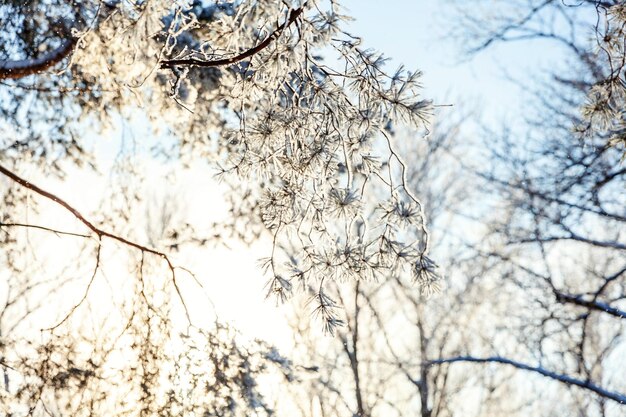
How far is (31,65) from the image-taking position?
4.00 metres

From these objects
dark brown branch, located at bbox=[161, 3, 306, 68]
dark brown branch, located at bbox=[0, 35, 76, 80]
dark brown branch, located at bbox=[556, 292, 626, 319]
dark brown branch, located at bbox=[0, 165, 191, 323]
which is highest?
dark brown branch, located at bbox=[0, 35, 76, 80]

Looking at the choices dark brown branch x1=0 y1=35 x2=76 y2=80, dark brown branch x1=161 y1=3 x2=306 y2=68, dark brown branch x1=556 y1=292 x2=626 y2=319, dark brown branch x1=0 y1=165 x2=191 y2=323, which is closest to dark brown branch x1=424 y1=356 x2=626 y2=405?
dark brown branch x1=556 y1=292 x2=626 y2=319

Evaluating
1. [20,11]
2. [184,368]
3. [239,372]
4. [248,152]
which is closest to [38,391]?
[184,368]

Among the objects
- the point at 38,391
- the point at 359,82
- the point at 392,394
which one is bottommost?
the point at 38,391

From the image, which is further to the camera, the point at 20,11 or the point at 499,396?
the point at 499,396

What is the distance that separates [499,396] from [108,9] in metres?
10.1

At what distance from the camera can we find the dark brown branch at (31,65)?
3.94m

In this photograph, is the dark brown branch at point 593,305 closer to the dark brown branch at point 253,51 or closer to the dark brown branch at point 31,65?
the dark brown branch at point 253,51

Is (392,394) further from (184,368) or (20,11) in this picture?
(20,11)

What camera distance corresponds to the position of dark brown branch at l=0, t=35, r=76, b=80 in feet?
12.9

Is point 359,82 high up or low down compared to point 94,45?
down

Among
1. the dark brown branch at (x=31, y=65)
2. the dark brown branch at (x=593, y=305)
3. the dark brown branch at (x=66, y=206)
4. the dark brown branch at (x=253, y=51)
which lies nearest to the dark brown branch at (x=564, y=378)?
the dark brown branch at (x=593, y=305)

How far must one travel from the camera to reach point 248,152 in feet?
8.16

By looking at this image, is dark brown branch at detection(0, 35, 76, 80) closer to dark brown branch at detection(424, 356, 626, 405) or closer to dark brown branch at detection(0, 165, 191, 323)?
dark brown branch at detection(0, 165, 191, 323)
